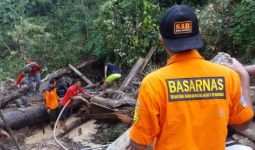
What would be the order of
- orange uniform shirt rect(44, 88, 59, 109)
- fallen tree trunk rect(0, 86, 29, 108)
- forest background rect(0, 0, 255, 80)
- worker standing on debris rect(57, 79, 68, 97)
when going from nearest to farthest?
orange uniform shirt rect(44, 88, 59, 109) → fallen tree trunk rect(0, 86, 29, 108) → worker standing on debris rect(57, 79, 68, 97) → forest background rect(0, 0, 255, 80)

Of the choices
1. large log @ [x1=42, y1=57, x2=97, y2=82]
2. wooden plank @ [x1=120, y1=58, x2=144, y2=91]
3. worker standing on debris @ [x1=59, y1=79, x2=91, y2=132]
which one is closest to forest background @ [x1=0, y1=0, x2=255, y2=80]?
large log @ [x1=42, y1=57, x2=97, y2=82]

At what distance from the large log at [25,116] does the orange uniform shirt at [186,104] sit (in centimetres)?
912

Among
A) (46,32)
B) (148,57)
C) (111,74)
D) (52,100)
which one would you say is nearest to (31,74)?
(52,100)

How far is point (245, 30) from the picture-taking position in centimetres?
1126

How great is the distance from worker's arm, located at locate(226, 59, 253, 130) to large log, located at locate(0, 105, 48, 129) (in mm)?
9106

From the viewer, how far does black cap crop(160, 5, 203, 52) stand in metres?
2.44

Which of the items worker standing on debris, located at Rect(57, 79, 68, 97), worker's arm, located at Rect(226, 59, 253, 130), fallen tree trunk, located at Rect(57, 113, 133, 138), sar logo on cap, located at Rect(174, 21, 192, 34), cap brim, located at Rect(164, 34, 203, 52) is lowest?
fallen tree trunk, located at Rect(57, 113, 133, 138)

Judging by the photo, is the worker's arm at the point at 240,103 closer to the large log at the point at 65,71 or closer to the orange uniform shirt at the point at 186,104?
the orange uniform shirt at the point at 186,104

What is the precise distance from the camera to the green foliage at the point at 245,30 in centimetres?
1093

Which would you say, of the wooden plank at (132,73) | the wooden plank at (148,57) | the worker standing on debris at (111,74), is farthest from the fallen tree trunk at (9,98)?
the wooden plank at (148,57)

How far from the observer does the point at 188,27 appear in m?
2.45

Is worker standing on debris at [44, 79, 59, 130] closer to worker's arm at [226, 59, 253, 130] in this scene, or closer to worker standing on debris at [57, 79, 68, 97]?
worker standing on debris at [57, 79, 68, 97]

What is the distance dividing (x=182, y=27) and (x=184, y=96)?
42 centimetres

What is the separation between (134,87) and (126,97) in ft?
3.96
